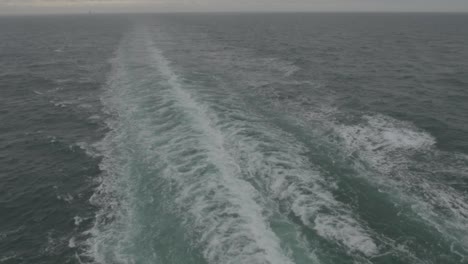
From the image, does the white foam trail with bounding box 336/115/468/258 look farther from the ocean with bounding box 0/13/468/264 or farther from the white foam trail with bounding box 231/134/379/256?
the white foam trail with bounding box 231/134/379/256

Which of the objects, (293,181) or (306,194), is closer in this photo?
(306,194)

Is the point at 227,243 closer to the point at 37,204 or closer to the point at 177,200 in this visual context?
the point at 177,200

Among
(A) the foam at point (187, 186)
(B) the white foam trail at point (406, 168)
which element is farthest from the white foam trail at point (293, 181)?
(B) the white foam trail at point (406, 168)

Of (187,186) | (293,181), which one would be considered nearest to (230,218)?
(187,186)

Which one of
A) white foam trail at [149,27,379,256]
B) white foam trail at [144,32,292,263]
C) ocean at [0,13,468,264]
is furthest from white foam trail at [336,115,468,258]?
white foam trail at [144,32,292,263]

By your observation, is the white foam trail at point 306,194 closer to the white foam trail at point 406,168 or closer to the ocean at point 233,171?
the ocean at point 233,171

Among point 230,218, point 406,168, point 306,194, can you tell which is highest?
point 406,168

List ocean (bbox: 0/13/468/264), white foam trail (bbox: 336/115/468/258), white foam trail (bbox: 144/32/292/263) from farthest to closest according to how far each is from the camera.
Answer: white foam trail (bbox: 336/115/468/258) → ocean (bbox: 0/13/468/264) → white foam trail (bbox: 144/32/292/263)

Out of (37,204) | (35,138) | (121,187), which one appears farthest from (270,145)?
(35,138)

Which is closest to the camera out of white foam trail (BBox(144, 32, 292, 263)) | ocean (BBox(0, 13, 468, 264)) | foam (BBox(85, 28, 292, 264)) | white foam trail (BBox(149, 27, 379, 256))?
white foam trail (BBox(144, 32, 292, 263))

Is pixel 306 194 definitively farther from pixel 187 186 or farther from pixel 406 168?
pixel 406 168
